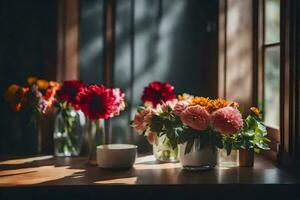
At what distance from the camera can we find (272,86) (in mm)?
2412

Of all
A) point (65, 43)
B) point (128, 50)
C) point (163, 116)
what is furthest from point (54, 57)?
point (163, 116)

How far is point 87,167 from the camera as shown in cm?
212

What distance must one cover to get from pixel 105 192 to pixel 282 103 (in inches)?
31.6

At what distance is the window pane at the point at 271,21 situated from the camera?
2.37 metres

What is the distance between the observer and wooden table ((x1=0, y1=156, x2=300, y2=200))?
172cm

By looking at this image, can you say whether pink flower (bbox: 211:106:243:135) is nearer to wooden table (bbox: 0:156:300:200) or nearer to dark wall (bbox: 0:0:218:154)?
wooden table (bbox: 0:156:300:200)

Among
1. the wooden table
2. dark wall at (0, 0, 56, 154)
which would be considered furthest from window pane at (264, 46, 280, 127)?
dark wall at (0, 0, 56, 154)

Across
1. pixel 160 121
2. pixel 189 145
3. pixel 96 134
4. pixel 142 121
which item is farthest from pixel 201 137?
pixel 96 134

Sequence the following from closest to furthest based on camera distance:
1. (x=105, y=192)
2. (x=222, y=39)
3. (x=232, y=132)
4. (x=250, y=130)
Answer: (x=105, y=192) < (x=232, y=132) < (x=250, y=130) < (x=222, y=39)

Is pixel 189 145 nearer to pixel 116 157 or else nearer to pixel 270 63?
pixel 116 157

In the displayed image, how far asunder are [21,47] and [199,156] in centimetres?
109

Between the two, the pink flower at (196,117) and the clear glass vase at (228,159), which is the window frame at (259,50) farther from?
the pink flower at (196,117)

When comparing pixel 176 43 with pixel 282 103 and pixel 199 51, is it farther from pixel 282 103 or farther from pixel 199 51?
pixel 282 103

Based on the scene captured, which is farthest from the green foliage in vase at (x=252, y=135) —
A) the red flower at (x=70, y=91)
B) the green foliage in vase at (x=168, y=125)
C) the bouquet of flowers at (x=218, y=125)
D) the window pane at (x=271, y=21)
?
the red flower at (x=70, y=91)
